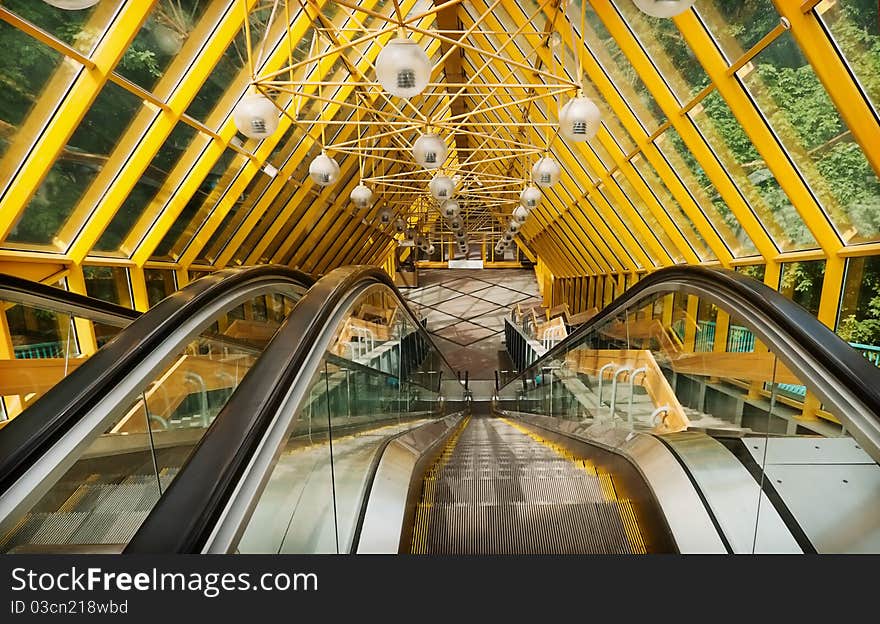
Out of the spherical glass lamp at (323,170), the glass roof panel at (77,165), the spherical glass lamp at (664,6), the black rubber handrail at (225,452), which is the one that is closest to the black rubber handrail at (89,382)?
the black rubber handrail at (225,452)

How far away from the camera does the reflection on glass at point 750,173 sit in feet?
28.5

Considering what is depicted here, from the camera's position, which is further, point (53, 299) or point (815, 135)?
point (815, 135)

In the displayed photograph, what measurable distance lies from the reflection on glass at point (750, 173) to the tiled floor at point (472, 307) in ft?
43.7

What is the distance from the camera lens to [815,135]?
24.1 feet

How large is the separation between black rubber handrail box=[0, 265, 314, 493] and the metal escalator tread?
5.82 ft

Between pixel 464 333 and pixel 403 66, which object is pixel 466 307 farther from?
pixel 403 66

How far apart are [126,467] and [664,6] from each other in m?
4.01

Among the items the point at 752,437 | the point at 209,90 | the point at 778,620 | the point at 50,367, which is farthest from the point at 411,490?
the point at 209,90

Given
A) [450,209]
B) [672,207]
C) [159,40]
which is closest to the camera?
[159,40]

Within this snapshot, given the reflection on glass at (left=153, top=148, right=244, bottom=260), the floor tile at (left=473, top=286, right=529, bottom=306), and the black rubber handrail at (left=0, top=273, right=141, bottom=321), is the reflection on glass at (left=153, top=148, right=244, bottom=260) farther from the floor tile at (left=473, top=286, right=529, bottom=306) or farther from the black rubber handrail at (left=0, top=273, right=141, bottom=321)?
the floor tile at (left=473, top=286, right=529, bottom=306)

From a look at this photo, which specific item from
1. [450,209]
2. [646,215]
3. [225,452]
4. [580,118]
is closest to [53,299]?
[225,452]

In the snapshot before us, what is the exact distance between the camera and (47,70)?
7.00 metres

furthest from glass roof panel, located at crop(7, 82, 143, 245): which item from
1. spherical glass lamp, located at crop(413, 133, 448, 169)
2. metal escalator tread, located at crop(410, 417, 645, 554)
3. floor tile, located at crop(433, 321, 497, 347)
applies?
floor tile, located at crop(433, 321, 497, 347)

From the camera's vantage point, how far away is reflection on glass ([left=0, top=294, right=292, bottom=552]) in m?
2.07
